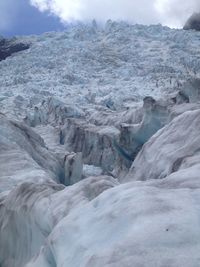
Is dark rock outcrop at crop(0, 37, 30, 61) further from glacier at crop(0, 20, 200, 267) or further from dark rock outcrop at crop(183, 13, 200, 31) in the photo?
glacier at crop(0, 20, 200, 267)

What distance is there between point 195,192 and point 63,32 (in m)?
75.8

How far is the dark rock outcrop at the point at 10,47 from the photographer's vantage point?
83012 mm

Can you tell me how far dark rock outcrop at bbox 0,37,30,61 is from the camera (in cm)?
8301

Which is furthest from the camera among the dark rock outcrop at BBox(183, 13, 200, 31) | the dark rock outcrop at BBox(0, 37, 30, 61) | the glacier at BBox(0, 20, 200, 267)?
the dark rock outcrop at BBox(0, 37, 30, 61)

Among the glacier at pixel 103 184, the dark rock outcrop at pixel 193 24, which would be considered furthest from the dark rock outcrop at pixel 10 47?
the glacier at pixel 103 184

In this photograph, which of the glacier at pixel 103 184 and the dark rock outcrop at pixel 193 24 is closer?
the glacier at pixel 103 184

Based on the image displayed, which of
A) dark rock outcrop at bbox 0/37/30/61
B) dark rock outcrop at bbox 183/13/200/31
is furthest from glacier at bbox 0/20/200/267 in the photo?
dark rock outcrop at bbox 0/37/30/61

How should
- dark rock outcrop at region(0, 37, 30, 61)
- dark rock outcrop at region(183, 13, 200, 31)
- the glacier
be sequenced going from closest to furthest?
the glacier → dark rock outcrop at region(183, 13, 200, 31) → dark rock outcrop at region(0, 37, 30, 61)

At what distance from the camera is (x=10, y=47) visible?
86250 mm

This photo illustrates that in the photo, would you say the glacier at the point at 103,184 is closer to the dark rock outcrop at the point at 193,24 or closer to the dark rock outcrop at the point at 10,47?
the dark rock outcrop at the point at 193,24

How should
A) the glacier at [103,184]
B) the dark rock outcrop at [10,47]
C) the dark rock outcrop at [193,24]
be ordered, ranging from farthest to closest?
1. the dark rock outcrop at [10,47]
2. the dark rock outcrop at [193,24]
3. the glacier at [103,184]

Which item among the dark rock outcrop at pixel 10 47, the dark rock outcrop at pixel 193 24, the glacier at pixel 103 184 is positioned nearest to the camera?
the glacier at pixel 103 184

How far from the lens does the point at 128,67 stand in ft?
214

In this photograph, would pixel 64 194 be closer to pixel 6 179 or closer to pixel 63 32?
pixel 6 179
